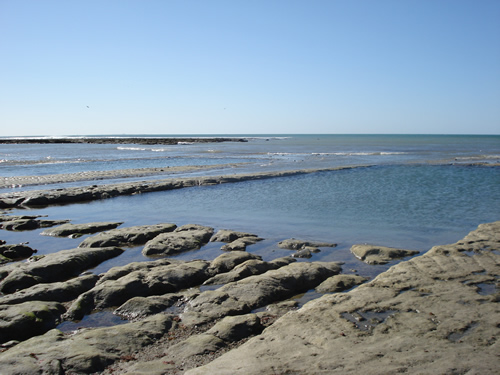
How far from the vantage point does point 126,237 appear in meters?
15.8

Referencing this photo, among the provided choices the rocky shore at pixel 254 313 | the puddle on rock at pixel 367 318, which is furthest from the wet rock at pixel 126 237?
the puddle on rock at pixel 367 318

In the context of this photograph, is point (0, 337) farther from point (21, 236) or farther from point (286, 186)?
point (286, 186)

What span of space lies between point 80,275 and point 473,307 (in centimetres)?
1037

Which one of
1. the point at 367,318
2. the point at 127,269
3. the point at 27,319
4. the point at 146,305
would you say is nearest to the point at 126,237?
the point at 127,269

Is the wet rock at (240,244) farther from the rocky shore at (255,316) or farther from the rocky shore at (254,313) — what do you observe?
the rocky shore at (255,316)

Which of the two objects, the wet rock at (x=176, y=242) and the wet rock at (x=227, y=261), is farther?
the wet rock at (x=176, y=242)

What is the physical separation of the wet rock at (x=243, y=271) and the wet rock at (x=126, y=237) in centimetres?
553

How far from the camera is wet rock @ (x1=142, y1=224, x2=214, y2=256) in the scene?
14242 millimetres

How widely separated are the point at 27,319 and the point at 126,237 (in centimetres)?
731

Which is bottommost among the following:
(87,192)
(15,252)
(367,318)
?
(15,252)

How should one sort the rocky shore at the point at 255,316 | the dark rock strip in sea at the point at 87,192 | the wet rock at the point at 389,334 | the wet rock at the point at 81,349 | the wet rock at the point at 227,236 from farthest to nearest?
the dark rock strip in sea at the point at 87,192 → the wet rock at the point at 227,236 → the wet rock at the point at 81,349 → the rocky shore at the point at 255,316 → the wet rock at the point at 389,334

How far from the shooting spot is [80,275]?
1209 cm

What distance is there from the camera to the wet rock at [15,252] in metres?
13.9

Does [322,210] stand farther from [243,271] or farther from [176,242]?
[243,271]
